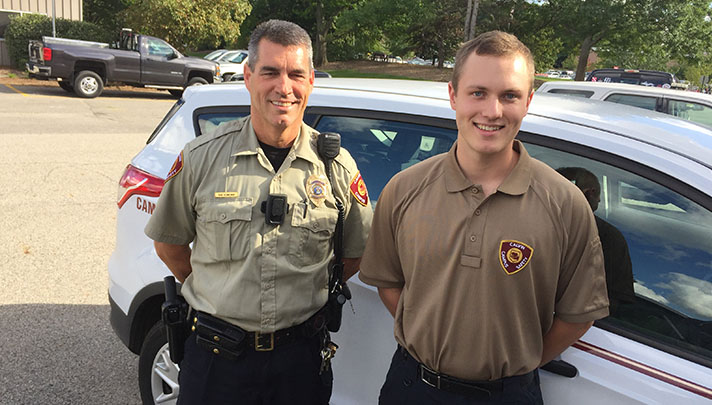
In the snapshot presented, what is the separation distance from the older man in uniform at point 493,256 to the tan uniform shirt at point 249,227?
41 cm

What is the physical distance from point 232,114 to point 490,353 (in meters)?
1.81

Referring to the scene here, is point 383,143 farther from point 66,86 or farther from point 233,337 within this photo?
point 66,86

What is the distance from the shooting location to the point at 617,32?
95.5ft

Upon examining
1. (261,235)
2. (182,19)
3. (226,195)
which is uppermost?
(182,19)

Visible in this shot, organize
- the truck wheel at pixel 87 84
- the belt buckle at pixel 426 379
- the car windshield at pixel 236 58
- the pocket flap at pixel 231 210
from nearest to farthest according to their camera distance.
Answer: the belt buckle at pixel 426 379 < the pocket flap at pixel 231 210 < the truck wheel at pixel 87 84 < the car windshield at pixel 236 58

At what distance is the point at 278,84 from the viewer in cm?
192

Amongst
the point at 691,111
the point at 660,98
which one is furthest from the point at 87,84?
the point at 691,111

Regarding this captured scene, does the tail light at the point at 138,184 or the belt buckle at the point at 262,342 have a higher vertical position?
the tail light at the point at 138,184

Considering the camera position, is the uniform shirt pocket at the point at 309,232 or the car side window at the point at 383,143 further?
the car side window at the point at 383,143

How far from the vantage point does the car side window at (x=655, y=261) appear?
173 cm

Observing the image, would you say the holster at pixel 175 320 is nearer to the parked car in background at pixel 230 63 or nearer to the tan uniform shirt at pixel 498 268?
the tan uniform shirt at pixel 498 268

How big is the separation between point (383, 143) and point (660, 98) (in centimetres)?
634

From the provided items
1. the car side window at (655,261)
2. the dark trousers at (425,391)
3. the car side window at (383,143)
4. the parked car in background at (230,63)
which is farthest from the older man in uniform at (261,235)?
the parked car in background at (230,63)

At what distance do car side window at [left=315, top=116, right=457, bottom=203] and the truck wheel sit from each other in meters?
16.0
